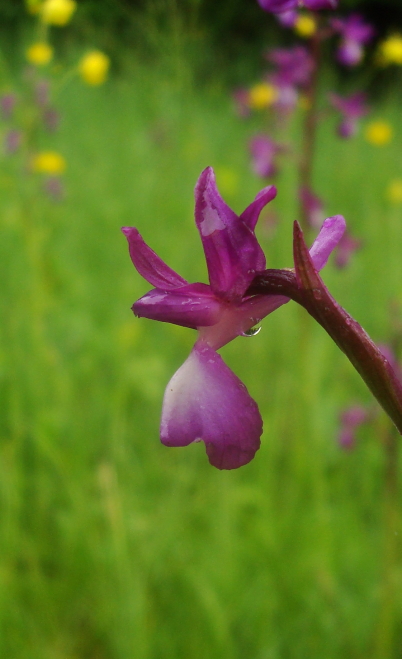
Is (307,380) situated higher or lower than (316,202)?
lower

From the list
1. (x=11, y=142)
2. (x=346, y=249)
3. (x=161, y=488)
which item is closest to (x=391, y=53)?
(x=346, y=249)

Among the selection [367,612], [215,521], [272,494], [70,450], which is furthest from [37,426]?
[367,612]

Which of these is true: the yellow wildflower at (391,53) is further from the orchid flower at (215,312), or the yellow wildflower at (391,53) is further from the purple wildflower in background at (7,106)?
the orchid flower at (215,312)

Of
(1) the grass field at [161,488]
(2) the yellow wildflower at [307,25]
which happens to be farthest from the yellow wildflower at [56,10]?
(2) the yellow wildflower at [307,25]

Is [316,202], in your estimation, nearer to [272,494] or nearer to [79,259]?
[272,494]

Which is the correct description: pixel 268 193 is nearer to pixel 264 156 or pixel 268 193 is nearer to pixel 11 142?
pixel 264 156
